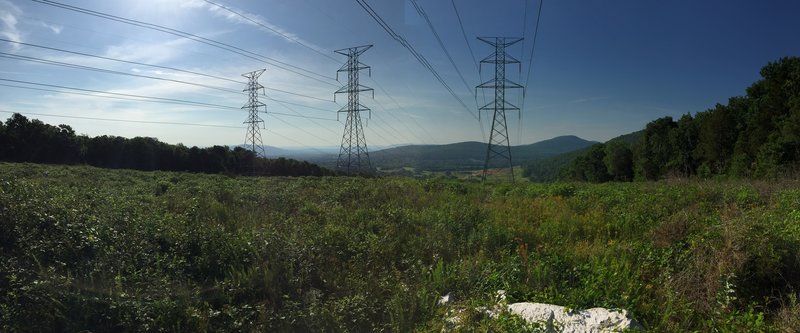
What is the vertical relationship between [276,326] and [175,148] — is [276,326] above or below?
below

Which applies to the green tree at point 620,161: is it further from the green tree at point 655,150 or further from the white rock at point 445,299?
the white rock at point 445,299

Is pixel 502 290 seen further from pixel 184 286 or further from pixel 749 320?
pixel 184 286

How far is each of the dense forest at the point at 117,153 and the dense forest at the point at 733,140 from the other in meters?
46.1

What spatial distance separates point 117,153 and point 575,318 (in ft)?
185

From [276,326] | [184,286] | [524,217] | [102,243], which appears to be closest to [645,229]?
[524,217]

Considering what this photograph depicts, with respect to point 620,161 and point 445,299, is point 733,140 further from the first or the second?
point 445,299

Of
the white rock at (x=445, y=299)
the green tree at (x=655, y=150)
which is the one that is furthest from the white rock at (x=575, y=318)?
the green tree at (x=655, y=150)

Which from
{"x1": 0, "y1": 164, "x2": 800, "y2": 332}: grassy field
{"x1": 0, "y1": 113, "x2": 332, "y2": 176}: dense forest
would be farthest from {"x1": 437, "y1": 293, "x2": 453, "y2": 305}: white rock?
{"x1": 0, "y1": 113, "x2": 332, "y2": 176}: dense forest

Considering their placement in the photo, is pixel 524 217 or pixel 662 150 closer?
pixel 524 217

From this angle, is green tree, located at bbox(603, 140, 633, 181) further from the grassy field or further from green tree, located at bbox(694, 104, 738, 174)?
the grassy field

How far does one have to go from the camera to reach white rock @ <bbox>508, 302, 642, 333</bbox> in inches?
152

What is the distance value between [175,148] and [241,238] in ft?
171

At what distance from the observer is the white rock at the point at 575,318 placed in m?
3.87

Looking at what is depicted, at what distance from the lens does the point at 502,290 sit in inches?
191
